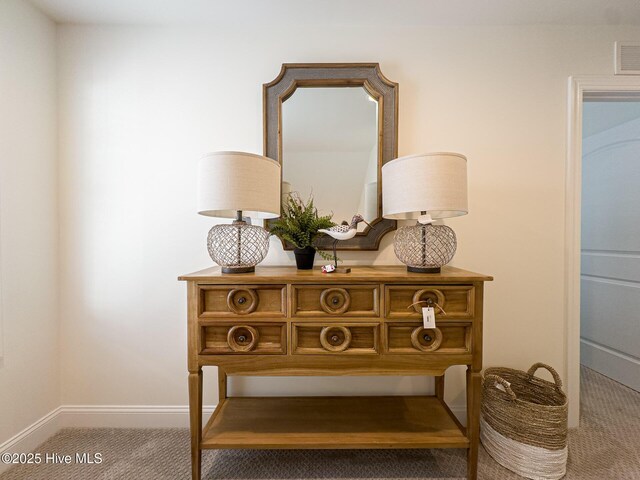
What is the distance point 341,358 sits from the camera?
1128 millimetres

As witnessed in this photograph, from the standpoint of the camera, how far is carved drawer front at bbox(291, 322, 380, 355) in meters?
1.12

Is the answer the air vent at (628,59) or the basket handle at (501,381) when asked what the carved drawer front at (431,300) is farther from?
the air vent at (628,59)

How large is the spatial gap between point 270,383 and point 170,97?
5.73 ft

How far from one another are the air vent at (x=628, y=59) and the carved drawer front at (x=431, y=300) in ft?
5.43

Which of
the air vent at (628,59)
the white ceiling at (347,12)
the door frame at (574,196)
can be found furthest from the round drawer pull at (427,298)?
the air vent at (628,59)

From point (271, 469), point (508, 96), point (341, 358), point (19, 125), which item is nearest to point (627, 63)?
point (508, 96)

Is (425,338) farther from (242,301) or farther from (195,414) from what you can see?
(195,414)

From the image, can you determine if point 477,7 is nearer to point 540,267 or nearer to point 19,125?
point 540,267

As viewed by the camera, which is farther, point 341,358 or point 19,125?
point 19,125

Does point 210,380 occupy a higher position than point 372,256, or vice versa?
point 372,256

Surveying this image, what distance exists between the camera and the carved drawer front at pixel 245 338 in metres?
1.12

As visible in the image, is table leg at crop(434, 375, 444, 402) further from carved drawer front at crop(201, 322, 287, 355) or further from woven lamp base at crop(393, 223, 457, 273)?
carved drawer front at crop(201, 322, 287, 355)

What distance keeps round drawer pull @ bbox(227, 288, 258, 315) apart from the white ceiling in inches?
58.5

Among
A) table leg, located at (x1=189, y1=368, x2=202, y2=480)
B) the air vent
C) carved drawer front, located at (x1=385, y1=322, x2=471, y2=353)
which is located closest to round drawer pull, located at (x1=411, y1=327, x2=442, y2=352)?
carved drawer front, located at (x1=385, y1=322, x2=471, y2=353)
